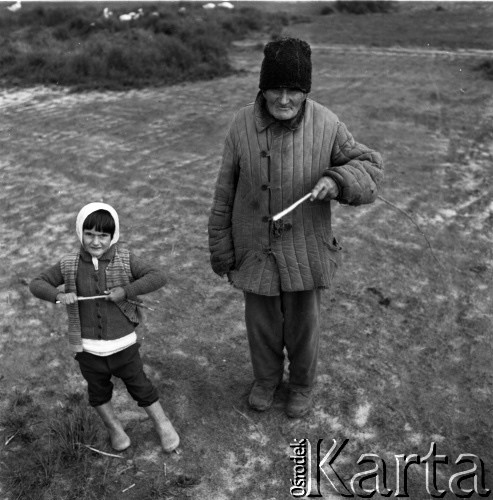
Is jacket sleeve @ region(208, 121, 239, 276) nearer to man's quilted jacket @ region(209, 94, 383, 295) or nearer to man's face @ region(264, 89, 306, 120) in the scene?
man's quilted jacket @ region(209, 94, 383, 295)

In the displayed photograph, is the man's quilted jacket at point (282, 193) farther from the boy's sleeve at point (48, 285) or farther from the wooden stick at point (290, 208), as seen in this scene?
the boy's sleeve at point (48, 285)

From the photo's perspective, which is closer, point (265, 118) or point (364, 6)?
point (265, 118)

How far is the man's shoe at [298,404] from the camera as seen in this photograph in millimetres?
3266

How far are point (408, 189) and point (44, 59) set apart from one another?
8.74 meters

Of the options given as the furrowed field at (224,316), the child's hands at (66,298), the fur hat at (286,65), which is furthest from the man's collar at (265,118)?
the furrowed field at (224,316)

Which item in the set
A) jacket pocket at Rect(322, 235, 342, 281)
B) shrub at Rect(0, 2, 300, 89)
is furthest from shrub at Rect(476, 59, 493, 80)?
jacket pocket at Rect(322, 235, 342, 281)

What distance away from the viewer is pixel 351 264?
15.9 feet

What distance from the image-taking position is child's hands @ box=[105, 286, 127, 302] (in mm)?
2654

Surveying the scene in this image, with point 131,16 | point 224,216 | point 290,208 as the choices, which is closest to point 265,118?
point 290,208

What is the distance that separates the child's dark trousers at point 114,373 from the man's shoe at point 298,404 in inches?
28.9

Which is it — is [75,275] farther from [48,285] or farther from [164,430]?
[164,430]

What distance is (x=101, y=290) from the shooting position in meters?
2.70

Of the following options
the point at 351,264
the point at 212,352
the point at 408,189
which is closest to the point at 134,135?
the point at 408,189

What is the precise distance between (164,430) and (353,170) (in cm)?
153
